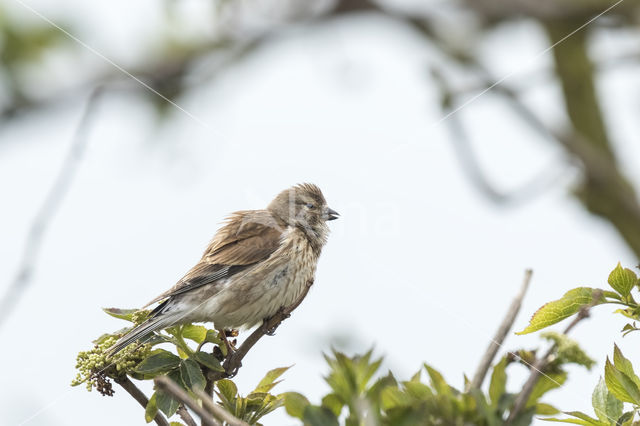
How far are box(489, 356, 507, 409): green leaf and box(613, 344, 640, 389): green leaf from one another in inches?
22.6

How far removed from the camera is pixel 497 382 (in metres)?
1.62

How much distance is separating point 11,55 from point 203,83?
1.00 metres

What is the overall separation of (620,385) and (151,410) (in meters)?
1.23

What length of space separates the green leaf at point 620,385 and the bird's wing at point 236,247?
2.94 metres

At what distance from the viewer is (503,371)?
164 centimetres

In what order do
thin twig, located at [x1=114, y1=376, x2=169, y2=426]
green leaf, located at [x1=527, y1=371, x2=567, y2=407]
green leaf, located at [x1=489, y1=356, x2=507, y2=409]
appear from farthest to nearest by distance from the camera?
1. thin twig, located at [x1=114, y1=376, x2=169, y2=426]
2. green leaf, located at [x1=527, y1=371, x2=567, y2=407]
3. green leaf, located at [x1=489, y1=356, x2=507, y2=409]

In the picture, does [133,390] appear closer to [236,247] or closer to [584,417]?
[584,417]

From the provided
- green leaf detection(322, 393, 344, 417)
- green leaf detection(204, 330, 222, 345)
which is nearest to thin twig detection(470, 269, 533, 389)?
green leaf detection(322, 393, 344, 417)

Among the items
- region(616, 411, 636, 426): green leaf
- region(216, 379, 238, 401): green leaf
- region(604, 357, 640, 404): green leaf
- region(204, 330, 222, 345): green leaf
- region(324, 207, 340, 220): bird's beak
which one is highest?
region(324, 207, 340, 220): bird's beak

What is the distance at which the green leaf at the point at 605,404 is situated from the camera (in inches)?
80.2

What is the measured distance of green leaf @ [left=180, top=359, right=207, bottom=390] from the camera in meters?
2.46

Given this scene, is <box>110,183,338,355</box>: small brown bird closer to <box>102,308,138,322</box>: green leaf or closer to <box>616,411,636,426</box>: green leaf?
<box>102,308,138,322</box>: green leaf

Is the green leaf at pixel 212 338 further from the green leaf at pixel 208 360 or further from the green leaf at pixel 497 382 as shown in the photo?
the green leaf at pixel 497 382

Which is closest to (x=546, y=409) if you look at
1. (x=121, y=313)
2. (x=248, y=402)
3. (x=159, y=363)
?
(x=248, y=402)
